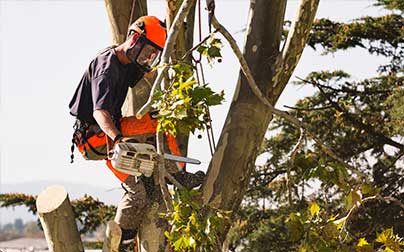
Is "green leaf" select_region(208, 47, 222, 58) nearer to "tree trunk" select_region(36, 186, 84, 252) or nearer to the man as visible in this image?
the man

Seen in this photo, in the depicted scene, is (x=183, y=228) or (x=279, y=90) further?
(x=279, y=90)

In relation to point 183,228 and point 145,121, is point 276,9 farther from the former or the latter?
point 183,228

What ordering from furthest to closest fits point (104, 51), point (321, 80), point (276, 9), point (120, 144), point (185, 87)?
point (321, 80)
point (104, 51)
point (276, 9)
point (120, 144)
point (185, 87)

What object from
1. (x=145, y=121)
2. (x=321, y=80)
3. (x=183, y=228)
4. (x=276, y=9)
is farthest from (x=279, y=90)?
(x=321, y=80)

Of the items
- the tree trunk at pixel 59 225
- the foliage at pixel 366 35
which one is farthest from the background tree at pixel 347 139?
the tree trunk at pixel 59 225

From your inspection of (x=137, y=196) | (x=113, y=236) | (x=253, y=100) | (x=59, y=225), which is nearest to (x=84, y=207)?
(x=59, y=225)

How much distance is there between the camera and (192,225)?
3359 millimetres

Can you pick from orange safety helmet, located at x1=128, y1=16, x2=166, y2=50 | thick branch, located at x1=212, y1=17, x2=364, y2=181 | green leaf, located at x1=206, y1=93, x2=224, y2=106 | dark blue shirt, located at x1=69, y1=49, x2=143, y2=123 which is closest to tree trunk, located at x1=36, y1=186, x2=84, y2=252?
dark blue shirt, located at x1=69, y1=49, x2=143, y2=123

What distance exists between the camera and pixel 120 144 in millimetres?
3766

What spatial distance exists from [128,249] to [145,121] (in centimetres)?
66

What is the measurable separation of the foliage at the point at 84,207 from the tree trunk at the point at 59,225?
3715 millimetres

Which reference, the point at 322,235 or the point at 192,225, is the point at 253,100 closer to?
the point at 322,235

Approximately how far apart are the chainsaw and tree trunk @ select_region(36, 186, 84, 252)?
67cm

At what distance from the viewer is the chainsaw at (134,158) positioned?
3.78 meters
